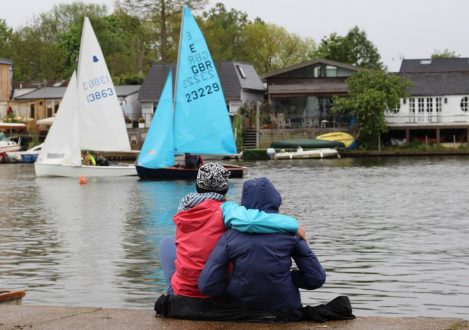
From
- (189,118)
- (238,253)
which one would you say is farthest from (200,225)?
(189,118)

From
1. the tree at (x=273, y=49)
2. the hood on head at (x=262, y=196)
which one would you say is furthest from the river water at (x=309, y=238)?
the tree at (x=273, y=49)

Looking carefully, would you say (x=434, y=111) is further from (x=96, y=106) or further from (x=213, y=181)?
(x=213, y=181)

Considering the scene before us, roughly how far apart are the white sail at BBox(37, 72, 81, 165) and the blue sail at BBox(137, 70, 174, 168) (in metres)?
6.16

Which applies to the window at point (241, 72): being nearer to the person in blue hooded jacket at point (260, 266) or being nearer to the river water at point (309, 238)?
the river water at point (309, 238)

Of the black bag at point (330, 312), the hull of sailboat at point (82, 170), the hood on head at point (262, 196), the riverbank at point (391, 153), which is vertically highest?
the hood on head at point (262, 196)

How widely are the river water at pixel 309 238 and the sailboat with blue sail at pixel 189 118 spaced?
1.67 metres

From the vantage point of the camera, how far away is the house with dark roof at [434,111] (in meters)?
74.7

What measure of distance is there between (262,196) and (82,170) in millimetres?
42590

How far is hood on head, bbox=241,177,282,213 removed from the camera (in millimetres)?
8461

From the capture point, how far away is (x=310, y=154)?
71.1 meters

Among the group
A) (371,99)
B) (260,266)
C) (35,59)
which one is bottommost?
(260,266)

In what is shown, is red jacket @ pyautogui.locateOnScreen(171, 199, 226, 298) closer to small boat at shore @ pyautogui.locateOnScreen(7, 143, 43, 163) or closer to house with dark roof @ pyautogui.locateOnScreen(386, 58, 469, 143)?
small boat at shore @ pyautogui.locateOnScreen(7, 143, 43, 163)

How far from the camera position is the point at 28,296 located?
14328 millimetres

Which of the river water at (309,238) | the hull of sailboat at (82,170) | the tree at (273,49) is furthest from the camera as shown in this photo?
the tree at (273,49)
